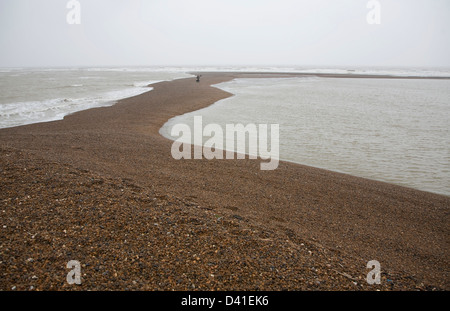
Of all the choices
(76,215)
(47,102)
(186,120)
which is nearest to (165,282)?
(76,215)

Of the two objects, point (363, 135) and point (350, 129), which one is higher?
point (350, 129)

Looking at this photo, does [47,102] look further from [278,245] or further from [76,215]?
[278,245]

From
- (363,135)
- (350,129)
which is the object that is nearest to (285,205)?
(363,135)

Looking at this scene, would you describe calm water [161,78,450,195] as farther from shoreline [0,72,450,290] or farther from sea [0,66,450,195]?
shoreline [0,72,450,290]

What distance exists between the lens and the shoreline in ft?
16.0

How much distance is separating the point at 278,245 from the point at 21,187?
6013 millimetres

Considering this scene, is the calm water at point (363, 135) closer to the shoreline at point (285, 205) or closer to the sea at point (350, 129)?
Result: the sea at point (350, 129)

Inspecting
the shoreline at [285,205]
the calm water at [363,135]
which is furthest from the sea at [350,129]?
the shoreline at [285,205]

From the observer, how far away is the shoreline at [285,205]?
4.88 metres

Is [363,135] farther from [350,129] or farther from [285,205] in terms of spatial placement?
[285,205]

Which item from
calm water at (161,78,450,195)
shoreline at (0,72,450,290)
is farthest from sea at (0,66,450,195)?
Answer: shoreline at (0,72,450,290)

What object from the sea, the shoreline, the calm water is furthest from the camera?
the sea

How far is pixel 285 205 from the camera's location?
23.6 ft

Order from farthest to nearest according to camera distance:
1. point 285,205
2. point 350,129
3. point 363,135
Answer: point 350,129
point 363,135
point 285,205
